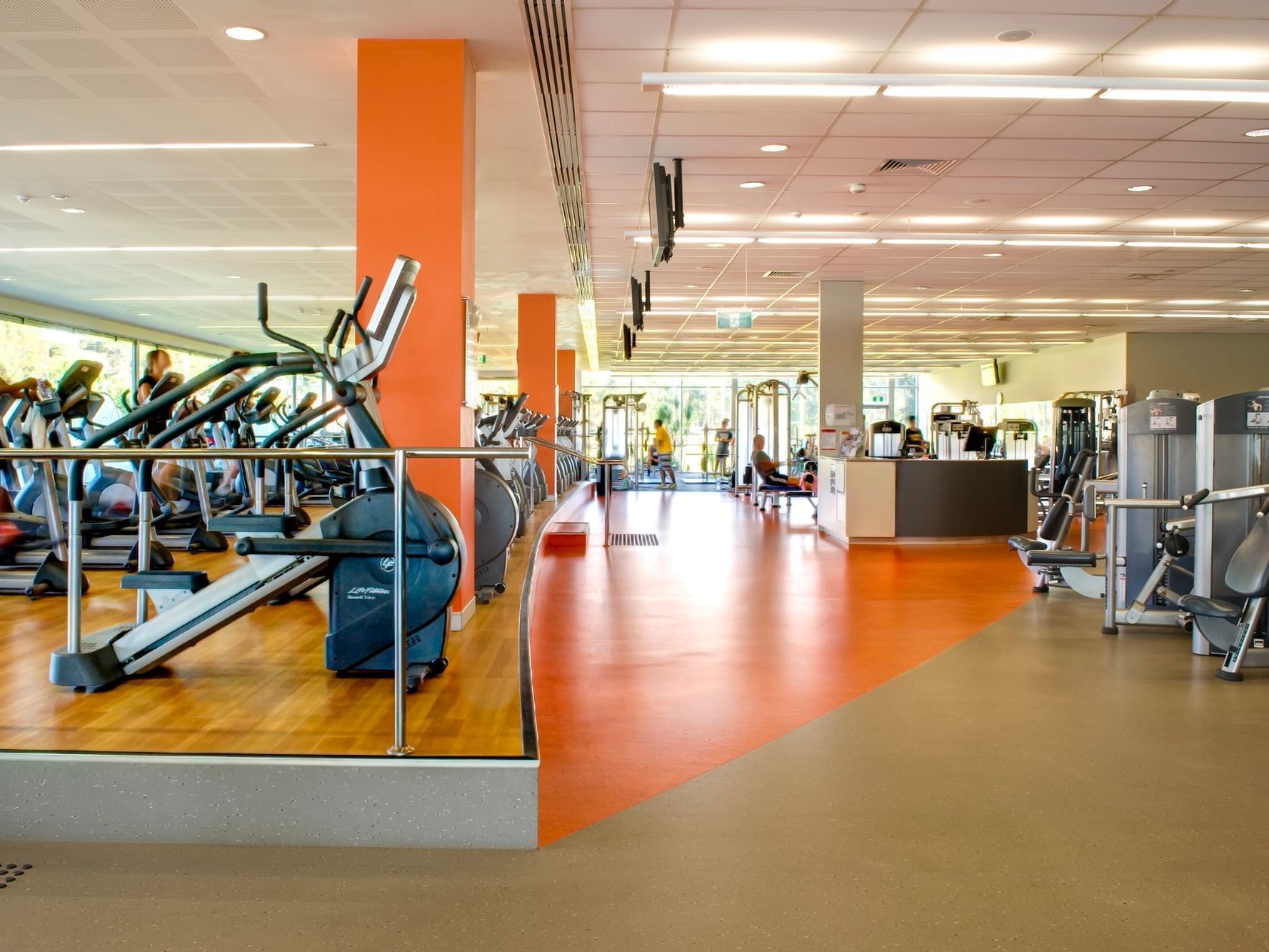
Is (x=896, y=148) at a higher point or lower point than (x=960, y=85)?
higher

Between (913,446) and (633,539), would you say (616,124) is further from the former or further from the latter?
(913,446)

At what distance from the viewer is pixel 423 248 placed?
450 centimetres

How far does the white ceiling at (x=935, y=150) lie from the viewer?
4.64m

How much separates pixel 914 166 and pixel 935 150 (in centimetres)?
40

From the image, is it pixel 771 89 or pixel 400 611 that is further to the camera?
pixel 771 89

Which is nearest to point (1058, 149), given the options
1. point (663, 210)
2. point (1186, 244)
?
point (663, 210)

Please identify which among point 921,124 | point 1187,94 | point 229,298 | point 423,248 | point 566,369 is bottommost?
point 423,248

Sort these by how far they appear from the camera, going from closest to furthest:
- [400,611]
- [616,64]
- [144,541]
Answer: [400,611] < [144,541] < [616,64]

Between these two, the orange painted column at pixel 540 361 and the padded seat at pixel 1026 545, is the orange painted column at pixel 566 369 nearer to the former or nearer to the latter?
the orange painted column at pixel 540 361

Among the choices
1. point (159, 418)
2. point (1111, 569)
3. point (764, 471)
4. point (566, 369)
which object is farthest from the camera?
point (566, 369)

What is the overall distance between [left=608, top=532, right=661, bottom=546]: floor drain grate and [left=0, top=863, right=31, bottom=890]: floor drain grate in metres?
7.36

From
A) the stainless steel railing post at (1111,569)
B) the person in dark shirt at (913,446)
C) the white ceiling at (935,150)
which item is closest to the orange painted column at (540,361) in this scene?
the white ceiling at (935,150)

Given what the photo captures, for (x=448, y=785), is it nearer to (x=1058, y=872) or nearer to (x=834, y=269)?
(x=1058, y=872)

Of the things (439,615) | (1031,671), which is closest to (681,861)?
(439,615)
